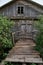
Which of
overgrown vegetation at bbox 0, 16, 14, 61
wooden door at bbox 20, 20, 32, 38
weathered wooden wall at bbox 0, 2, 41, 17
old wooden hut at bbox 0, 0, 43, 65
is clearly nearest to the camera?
overgrown vegetation at bbox 0, 16, 14, 61

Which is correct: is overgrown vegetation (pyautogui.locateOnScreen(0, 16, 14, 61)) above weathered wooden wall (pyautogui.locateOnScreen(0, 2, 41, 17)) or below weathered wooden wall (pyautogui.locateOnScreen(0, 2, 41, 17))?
below

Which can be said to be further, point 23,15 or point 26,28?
point 26,28

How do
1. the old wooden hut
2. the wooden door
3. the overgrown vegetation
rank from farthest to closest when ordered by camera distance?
1. the wooden door
2. the old wooden hut
3. the overgrown vegetation

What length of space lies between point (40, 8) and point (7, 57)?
8814 mm

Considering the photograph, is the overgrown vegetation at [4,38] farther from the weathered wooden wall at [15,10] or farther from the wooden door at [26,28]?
the weathered wooden wall at [15,10]

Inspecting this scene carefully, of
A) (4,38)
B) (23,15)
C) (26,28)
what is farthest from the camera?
(26,28)

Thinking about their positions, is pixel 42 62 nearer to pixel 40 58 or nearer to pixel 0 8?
pixel 40 58

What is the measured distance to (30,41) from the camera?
2880cm

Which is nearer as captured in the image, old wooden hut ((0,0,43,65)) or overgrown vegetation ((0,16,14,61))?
overgrown vegetation ((0,16,14,61))

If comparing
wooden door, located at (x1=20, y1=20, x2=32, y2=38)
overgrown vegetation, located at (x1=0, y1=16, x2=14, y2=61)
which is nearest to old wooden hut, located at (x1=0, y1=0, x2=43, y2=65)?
wooden door, located at (x1=20, y1=20, x2=32, y2=38)

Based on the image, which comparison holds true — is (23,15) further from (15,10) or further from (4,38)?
(4,38)

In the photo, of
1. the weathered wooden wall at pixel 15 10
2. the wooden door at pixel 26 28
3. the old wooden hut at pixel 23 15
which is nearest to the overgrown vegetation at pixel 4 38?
the old wooden hut at pixel 23 15

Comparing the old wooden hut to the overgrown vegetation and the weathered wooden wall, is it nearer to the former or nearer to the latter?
the weathered wooden wall

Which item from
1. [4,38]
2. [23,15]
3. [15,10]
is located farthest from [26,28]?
[4,38]
